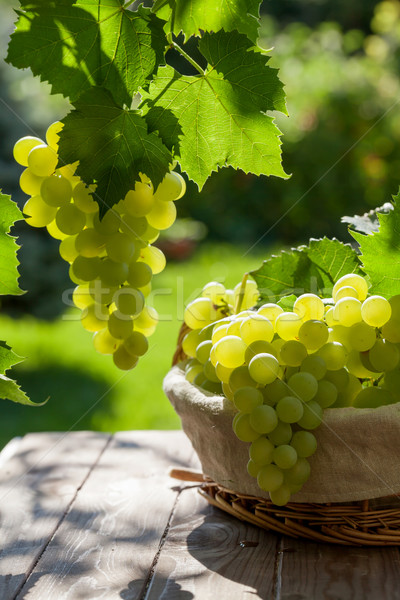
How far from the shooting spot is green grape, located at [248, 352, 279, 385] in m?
0.77

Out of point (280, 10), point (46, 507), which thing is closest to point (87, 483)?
point (46, 507)

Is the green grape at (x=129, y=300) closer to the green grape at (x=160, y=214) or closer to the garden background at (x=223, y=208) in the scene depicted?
the green grape at (x=160, y=214)

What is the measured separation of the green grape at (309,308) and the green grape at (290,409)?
12 centimetres

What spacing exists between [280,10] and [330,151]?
20.4 feet

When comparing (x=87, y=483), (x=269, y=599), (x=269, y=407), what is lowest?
(x=87, y=483)

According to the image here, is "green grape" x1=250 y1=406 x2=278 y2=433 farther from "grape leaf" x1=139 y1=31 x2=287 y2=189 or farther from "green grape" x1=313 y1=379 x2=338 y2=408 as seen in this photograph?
"grape leaf" x1=139 y1=31 x2=287 y2=189

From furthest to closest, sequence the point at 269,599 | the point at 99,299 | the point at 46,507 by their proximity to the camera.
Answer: the point at 46,507
the point at 99,299
the point at 269,599

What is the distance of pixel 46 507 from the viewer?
97 cm

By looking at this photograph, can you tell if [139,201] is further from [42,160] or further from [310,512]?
[310,512]

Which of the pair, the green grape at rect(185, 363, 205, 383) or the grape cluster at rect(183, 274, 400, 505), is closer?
the grape cluster at rect(183, 274, 400, 505)

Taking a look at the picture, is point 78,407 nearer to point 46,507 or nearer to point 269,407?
point 46,507

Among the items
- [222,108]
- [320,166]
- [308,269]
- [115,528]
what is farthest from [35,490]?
[320,166]

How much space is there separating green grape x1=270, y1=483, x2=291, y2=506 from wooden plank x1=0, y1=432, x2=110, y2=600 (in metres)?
0.31

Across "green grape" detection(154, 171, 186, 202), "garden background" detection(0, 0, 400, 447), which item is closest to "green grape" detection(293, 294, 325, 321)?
"green grape" detection(154, 171, 186, 202)
